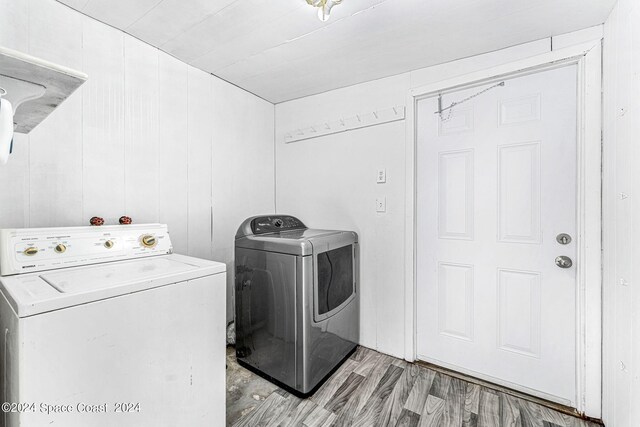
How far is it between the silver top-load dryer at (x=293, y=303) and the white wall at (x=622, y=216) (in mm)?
1359

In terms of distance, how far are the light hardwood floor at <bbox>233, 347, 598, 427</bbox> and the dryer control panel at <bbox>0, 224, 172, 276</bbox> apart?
40.3 inches

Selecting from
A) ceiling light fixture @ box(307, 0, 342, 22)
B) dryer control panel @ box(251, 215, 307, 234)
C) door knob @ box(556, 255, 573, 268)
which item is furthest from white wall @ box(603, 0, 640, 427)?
dryer control panel @ box(251, 215, 307, 234)

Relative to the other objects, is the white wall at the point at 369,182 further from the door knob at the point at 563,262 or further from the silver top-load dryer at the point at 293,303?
the door knob at the point at 563,262

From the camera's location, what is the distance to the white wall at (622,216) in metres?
1.12

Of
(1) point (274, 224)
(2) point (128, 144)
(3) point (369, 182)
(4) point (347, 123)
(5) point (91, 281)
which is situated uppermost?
(4) point (347, 123)

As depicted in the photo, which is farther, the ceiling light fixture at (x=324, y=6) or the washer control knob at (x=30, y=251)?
the ceiling light fixture at (x=324, y=6)

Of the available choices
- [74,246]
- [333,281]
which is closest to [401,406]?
[333,281]

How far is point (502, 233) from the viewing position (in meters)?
1.75

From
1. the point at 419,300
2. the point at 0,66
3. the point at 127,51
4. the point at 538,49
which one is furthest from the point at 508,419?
the point at 127,51

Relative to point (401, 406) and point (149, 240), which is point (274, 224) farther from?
point (401, 406)

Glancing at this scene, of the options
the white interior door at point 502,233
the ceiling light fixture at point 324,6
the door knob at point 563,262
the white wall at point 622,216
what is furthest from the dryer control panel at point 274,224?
the white wall at point 622,216

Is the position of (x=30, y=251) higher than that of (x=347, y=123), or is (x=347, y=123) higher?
(x=347, y=123)

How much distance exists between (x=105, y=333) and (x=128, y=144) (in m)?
1.14

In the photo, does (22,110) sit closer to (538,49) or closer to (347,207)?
(347,207)
